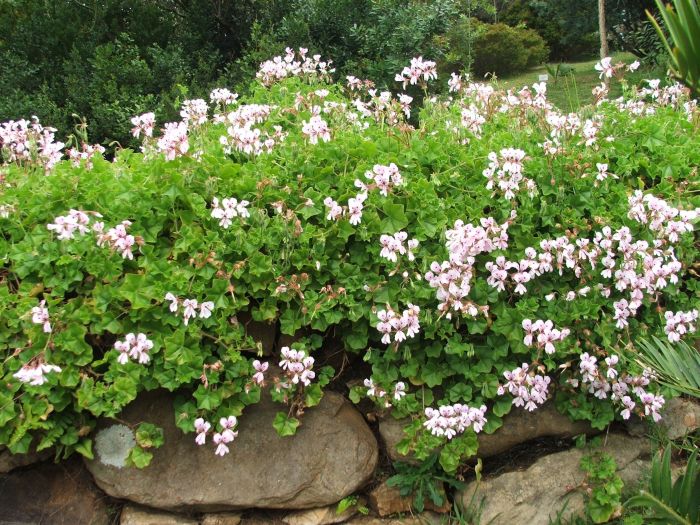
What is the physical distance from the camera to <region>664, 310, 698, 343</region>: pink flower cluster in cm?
260

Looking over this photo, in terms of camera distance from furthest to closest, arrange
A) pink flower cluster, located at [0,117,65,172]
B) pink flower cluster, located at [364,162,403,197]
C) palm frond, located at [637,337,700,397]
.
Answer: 1. pink flower cluster, located at [0,117,65,172]
2. pink flower cluster, located at [364,162,403,197]
3. palm frond, located at [637,337,700,397]

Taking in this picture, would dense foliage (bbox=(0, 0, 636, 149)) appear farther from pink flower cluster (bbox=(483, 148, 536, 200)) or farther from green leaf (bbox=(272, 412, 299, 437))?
green leaf (bbox=(272, 412, 299, 437))

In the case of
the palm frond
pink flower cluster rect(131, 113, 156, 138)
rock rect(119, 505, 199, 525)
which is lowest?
rock rect(119, 505, 199, 525)

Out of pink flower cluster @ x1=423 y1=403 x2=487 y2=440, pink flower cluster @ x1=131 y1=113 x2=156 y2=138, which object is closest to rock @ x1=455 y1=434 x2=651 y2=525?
pink flower cluster @ x1=423 y1=403 x2=487 y2=440

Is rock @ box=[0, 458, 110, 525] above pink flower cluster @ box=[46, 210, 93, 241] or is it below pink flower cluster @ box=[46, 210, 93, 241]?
below

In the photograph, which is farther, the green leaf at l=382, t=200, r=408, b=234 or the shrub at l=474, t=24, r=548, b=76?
the shrub at l=474, t=24, r=548, b=76

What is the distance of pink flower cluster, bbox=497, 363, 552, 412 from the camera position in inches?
102

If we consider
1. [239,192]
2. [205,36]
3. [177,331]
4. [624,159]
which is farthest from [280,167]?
[205,36]

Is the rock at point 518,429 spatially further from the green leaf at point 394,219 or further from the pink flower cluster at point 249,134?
the pink flower cluster at point 249,134

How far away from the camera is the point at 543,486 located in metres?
2.84

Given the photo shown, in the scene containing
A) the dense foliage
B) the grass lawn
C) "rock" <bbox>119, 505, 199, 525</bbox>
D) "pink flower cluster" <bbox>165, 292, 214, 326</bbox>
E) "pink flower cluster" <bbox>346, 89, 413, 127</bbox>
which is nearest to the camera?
"pink flower cluster" <bbox>165, 292, 214, 326</bbox>

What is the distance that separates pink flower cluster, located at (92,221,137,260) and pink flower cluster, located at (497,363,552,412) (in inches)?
61.1

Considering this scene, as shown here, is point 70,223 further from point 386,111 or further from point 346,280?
point 386,111

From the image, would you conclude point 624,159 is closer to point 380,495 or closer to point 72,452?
point 380,495
